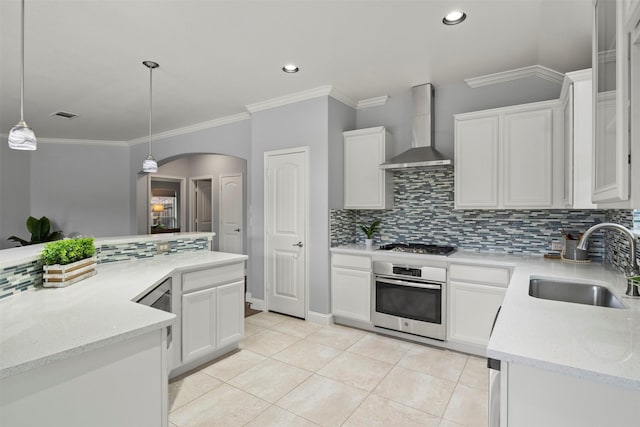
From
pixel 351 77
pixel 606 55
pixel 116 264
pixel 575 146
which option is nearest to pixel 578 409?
pixel 606 55

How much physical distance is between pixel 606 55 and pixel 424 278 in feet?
7.39

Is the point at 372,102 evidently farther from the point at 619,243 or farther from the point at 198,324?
the point at 198,324

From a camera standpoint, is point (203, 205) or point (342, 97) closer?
point (342, 97)

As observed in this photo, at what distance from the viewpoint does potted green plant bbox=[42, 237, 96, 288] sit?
188 cm

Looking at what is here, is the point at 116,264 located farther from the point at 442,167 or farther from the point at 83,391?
the point at 442,167

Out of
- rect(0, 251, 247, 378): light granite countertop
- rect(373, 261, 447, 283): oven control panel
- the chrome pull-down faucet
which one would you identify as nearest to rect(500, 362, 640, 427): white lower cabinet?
the chrome pull-down faucet

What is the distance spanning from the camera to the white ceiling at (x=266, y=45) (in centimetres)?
222

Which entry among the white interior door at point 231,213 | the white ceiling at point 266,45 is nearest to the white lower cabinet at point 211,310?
the white ceiling at point 266,45

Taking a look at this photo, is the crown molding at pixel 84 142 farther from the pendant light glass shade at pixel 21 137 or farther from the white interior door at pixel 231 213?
the pendant light glass shade at pixel 21 137

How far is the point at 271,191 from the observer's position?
13.6 feet

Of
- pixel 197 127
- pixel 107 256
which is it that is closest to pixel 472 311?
pixel 107 256

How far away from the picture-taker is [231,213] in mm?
6641

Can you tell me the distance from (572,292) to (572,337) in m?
1.12

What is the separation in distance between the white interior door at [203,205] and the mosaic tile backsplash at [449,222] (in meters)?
4.51
